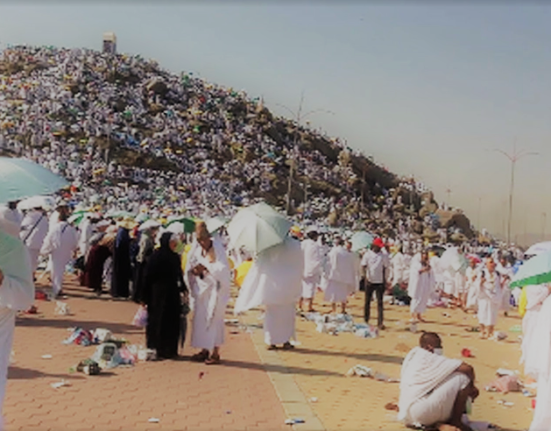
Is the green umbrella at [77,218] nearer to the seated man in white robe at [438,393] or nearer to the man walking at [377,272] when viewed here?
the man walking at [377,272]

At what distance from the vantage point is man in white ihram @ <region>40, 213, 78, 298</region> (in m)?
13.5

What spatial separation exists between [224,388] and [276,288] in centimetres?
272

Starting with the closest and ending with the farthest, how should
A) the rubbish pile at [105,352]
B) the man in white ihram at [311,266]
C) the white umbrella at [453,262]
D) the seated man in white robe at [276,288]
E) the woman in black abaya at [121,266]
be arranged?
1. the rubbish pile at [105,352]
2. the seated man in white robe at [276,288]
3. the woman in black abaya at [121,266]
4. the man in white ihram at [311,266]
5. the white umbrella at [453,262]

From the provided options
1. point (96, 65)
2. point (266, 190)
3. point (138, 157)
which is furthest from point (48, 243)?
point (96, 65)

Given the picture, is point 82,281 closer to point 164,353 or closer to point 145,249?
point 145,249

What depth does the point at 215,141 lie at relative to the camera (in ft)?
205

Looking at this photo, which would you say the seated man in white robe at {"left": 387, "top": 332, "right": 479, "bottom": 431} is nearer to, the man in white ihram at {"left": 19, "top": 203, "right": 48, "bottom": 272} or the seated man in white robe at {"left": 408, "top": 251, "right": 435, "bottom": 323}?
the man in white ihram at {"left": 19, "top": 203, "right": 48, "bottom": 272}

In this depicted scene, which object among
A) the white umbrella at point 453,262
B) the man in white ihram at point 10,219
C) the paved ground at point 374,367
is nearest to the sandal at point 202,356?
the paved ground at point 374,367

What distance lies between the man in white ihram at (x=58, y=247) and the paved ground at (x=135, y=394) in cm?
351

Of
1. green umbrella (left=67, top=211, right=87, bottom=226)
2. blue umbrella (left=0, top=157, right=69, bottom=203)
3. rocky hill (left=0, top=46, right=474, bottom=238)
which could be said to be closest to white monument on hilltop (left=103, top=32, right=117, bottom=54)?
rocky hill (left=0, top=46, right=474, bottom=238)

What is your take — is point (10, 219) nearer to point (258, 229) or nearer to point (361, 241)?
point (258, 229)

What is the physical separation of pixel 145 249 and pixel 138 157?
41.8 meters

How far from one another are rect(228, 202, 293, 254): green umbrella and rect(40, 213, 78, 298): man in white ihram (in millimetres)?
4497

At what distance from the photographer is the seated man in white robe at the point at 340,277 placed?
15.5 m
